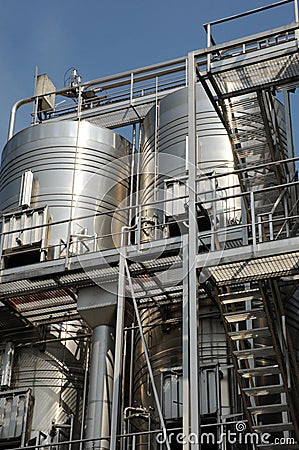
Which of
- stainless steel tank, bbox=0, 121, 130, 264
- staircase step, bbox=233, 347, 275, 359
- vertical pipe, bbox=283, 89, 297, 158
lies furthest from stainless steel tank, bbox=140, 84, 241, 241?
staircase step, bbox=233, 347, 275, 359

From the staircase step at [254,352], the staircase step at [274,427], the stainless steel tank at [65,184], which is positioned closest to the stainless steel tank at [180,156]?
the stainless steel tank at [65,184]

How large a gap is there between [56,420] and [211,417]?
3438 mm

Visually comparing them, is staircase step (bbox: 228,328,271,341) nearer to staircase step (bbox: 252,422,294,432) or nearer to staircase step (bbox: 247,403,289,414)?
staircase step (bbox: 247,403,289,414)

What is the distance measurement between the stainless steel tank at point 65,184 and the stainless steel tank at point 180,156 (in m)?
0.82

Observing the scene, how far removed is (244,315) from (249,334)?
0.33 m

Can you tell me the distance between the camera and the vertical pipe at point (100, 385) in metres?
13.5

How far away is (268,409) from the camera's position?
39.8 ft

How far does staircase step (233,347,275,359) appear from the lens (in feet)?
39.7

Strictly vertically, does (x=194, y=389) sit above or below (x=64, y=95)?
below

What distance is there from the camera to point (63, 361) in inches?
632

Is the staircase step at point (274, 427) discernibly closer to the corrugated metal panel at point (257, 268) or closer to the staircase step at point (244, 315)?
the staircase step at point (244, 315)

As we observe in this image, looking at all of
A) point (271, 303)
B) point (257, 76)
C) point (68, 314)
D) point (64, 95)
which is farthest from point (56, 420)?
point (64, 95)

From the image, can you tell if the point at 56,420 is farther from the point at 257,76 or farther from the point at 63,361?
the point at 257,76

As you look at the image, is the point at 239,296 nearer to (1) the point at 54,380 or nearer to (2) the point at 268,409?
(2) the point at 268,409
